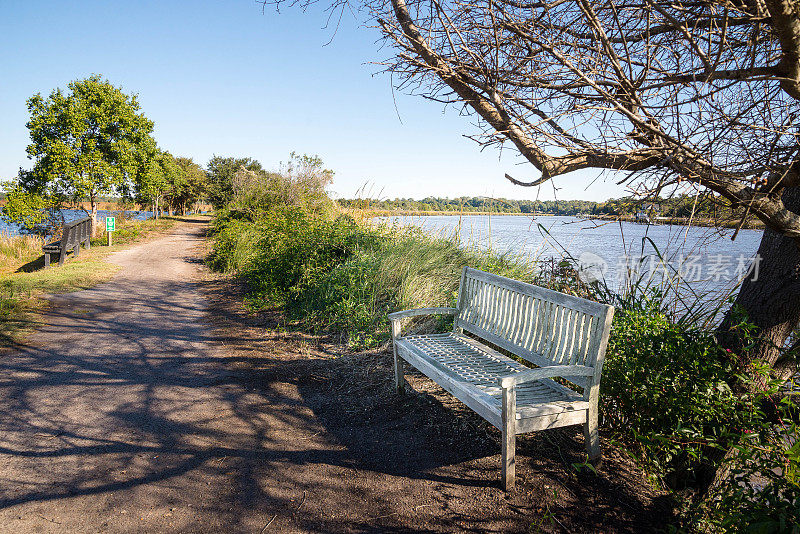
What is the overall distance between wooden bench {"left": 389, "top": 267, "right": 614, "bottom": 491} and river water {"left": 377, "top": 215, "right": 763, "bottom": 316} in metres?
0.58

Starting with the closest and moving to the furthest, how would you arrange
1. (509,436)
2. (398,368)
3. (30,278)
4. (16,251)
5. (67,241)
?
(509,436), (398,368), (30,278), (67,241), (16,251)

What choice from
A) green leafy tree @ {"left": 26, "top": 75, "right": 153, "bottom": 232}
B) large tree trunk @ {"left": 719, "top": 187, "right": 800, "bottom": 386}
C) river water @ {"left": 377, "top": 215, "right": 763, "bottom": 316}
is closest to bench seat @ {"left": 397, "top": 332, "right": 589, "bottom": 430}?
river water @ {"left": 377, "top": 215, "right": 763, "bottom": 316}

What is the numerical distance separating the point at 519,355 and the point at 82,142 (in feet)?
79.6

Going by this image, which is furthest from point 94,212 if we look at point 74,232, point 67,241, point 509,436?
point 509,436

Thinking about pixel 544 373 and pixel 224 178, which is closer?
pixel 544 373

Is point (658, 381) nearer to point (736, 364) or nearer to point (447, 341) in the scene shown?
point (736, 364)

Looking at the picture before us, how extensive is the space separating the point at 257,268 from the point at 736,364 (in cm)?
805

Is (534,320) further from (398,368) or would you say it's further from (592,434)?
(398,368)

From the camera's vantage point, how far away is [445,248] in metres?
7.05

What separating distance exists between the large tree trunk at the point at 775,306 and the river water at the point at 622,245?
14 centimetres

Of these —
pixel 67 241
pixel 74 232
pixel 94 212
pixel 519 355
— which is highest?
pixel 94 212

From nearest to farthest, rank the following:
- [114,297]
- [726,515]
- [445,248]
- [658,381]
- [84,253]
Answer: [726,515] < [658,381] < [445,248] < [114,297] < [84,253]

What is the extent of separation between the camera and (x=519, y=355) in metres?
3.51

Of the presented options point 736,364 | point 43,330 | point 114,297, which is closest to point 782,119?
point 736,364
